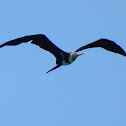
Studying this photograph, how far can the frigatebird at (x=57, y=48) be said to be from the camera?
1428 cm

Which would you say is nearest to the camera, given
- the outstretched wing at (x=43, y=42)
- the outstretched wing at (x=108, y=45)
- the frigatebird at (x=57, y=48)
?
the outstretched wing at (x=43, y=42)

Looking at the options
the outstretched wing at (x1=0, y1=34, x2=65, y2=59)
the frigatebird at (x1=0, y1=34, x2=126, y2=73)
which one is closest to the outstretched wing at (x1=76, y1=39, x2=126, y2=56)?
the frigatebird at (x1=0, y1=34, x2=126, y2=73)

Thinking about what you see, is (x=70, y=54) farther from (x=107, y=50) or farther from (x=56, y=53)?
(x=107, y=50)

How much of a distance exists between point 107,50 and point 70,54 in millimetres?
2137

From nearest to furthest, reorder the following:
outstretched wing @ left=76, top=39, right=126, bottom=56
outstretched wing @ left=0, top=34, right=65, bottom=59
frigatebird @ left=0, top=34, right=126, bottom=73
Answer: outstretched wing @ left=0, top=34, right=65, bottom=59
frigatebird @ left=0, top=34, right=126, bottom=73
outstretched wing @ left=76, top=39, right=126, bottom=56

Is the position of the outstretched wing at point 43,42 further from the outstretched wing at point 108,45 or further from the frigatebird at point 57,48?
the outstretched wing at point 108,45

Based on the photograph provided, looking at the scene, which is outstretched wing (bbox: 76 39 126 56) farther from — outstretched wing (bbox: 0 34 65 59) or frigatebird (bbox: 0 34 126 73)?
outstretched wing (bbox: 0 34 65 59)

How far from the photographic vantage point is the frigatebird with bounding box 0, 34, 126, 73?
46.9 feet

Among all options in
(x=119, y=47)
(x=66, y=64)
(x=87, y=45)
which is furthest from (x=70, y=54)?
(x=119, y=47)

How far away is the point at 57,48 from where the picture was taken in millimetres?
14961

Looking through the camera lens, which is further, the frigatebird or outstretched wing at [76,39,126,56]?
outstretched wing at [76,39,126,56]

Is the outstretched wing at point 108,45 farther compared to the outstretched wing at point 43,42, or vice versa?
the outstretched wing at point 108,45

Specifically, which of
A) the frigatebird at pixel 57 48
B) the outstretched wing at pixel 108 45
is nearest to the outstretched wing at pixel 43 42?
the frigatebird at pixel 57 48

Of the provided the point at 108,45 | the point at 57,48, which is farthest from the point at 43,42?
the point at 108,45
